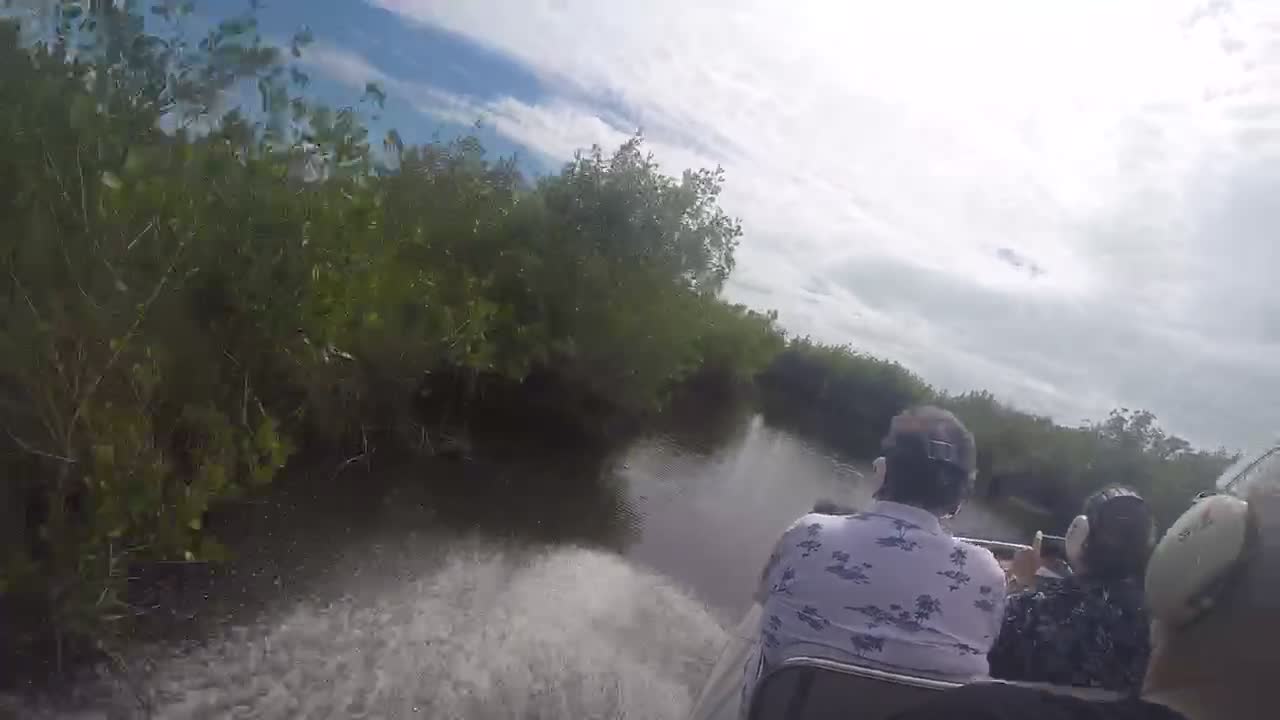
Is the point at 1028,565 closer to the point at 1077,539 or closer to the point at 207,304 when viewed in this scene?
the point at 1077,539

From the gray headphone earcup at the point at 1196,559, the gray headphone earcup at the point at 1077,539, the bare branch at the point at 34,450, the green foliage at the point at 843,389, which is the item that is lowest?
the green foliage at the point at 843,389

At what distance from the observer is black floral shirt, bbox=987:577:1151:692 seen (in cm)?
274

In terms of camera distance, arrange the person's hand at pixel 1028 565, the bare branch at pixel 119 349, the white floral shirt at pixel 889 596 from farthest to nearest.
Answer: the bare branch at pixel 119 349 → the person's hand at pixel 1028 565 → the white floral shirt at pixel 889 596

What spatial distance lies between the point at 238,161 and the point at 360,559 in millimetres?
3357

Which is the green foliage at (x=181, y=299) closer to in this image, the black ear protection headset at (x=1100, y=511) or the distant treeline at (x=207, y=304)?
the distant treeline at (x=207, y=304)

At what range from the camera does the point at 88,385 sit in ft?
13.1

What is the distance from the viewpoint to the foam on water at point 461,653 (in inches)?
181

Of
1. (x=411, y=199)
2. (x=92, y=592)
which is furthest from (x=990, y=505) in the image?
(x=92, y=592)

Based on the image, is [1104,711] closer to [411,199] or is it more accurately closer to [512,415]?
[411,199]

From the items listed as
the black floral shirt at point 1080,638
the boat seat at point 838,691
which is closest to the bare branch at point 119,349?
the boat seat at point 838,691

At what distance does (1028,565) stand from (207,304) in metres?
5.90

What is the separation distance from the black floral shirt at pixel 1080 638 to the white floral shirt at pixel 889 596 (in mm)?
391

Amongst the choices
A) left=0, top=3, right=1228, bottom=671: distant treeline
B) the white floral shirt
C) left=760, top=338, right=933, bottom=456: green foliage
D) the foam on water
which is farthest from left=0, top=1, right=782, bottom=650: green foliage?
left=760, top=338, right=933, bottom=456: green foliage

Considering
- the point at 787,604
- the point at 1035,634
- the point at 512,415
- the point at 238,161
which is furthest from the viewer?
the point at 512,415
